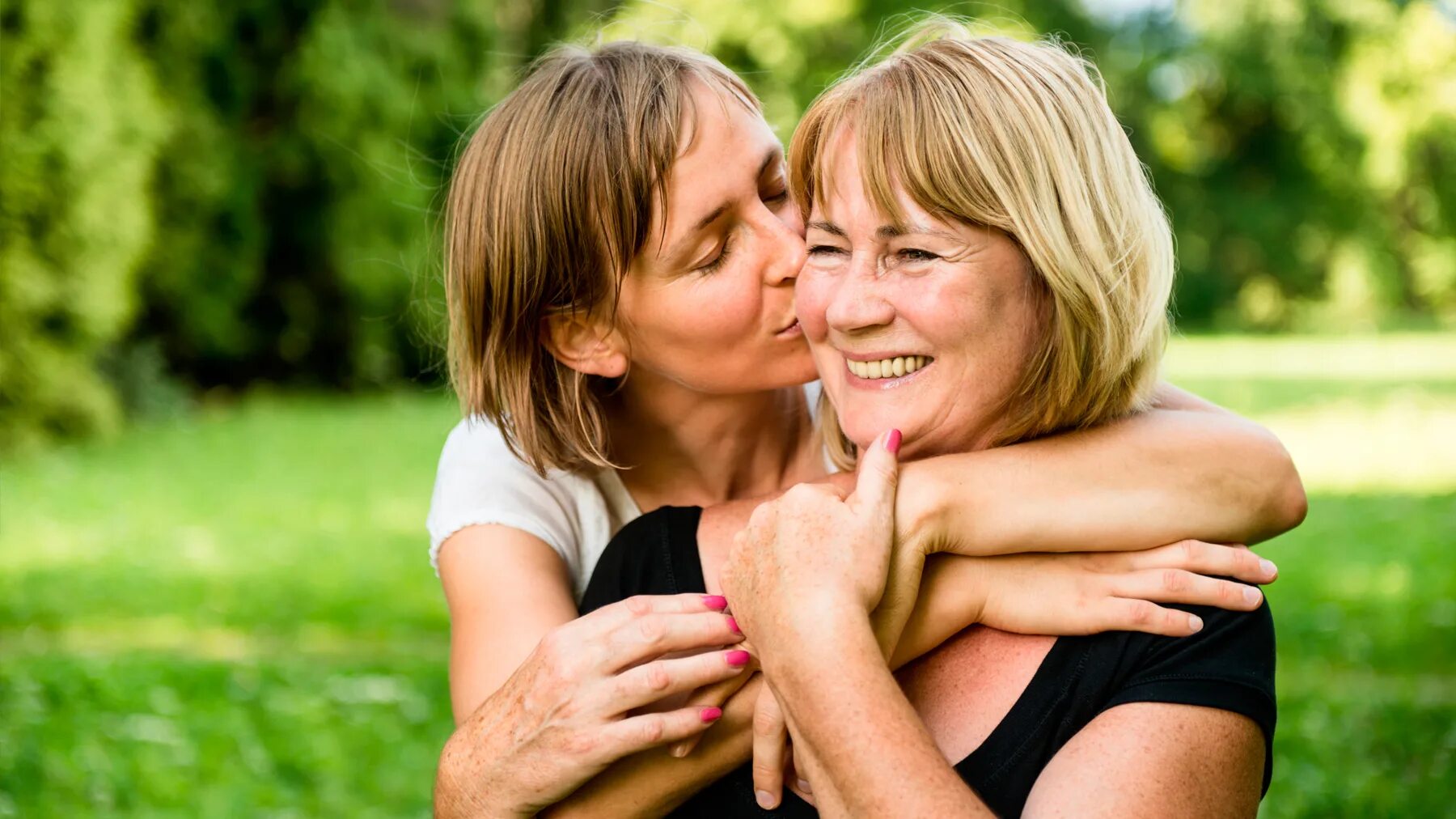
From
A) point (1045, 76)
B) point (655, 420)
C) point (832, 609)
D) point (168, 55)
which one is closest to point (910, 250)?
point (1045, 76)

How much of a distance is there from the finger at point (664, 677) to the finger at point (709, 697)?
Answer: 0.04m

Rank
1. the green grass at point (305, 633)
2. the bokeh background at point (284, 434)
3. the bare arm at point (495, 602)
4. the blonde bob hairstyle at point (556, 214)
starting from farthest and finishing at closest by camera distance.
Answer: the bokeh background at point (284, 434), the green grass at point (305, 633), the blonde bob hairstyle at point (556, 214), the bare arm at point (495, 602)

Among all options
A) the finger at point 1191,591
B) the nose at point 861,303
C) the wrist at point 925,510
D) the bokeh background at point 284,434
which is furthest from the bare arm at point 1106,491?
the bokeh background at point 284,434

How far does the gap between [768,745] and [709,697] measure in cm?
12

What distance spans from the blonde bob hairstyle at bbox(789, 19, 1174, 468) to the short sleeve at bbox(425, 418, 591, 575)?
37.6 inches

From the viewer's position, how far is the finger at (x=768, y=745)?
198 centimetres

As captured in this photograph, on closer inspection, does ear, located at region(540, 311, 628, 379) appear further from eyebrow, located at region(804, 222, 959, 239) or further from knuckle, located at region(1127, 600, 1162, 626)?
knuckle, located at region(1127, 600, 1162, 626)

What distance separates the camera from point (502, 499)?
2783 mm

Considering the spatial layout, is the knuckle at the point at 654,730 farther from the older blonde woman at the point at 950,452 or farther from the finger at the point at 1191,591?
the finger at the point at 1191,591

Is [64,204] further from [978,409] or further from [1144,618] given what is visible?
[1144,618]

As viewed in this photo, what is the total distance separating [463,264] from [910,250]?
116 cm

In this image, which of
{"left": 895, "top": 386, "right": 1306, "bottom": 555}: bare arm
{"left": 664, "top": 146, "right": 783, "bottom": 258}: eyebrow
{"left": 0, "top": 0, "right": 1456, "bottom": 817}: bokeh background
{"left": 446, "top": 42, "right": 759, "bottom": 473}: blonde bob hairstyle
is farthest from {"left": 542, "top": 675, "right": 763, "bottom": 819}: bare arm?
{"left": 0, "top": 0, "right": 1456, "bottom": 817}: bokeh background

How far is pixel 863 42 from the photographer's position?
108 feet

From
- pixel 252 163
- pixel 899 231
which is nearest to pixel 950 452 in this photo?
pixel 899 231
